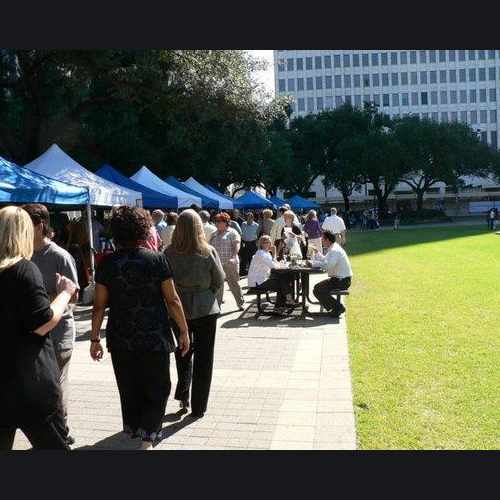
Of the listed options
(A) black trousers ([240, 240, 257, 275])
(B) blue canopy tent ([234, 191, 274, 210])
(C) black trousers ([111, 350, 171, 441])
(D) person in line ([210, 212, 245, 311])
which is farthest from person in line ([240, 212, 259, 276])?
(C) black trousers ([111, 350, 171, 441])

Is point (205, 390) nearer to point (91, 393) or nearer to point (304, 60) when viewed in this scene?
point (91, 393)

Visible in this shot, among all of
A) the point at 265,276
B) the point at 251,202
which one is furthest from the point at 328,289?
the point at 251,202

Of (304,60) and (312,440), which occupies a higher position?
(304,60)

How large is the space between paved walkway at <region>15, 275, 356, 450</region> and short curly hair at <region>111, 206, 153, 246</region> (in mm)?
1659

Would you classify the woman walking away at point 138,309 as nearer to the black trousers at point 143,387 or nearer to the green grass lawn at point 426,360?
the black trousers at point 143,387

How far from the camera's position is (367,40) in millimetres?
3648

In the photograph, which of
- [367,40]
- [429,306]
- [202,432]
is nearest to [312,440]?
[202,432]

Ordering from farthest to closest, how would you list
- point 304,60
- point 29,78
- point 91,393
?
point 304,60, point 29,78, point 91,393

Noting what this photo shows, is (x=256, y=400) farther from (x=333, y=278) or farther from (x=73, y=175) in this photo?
(x=73, y=175)

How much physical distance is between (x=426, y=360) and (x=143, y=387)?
13.1 ft

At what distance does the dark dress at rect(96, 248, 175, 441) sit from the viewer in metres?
4.14

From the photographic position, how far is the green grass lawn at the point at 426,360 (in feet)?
15.9

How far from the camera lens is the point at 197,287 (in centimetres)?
515
